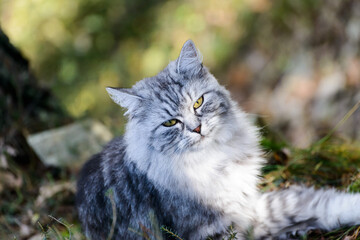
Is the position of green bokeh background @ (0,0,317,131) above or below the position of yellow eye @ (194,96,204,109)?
above

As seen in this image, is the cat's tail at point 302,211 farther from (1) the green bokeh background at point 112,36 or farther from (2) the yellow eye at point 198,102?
(1) the green bokeh background at point 112,36

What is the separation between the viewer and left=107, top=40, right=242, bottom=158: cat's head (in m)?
2.57

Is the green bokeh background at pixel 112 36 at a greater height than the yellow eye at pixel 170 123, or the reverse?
the green bokeh background at pixel 112 36

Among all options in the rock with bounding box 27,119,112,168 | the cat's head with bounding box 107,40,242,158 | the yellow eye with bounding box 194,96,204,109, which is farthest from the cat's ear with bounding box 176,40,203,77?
the rock with bounding box 27,119,112,168

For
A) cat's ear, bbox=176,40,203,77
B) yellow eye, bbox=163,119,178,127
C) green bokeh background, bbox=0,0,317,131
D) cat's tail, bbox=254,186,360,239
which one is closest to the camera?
cat's tail, bbox=254,186,360,239

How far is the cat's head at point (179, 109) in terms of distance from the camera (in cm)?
257

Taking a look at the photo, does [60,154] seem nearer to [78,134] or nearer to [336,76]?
[78,134]

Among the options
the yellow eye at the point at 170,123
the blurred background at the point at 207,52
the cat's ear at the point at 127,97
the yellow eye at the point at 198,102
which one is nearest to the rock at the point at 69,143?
the blurred background at the point at 207,52

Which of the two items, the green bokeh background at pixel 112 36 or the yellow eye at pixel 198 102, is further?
the green bokeh background at pixel 112 36

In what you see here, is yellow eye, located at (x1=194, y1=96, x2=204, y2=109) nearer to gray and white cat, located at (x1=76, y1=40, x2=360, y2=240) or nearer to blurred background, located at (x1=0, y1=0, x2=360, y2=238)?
gray and white cat, located at (x1=76, y1=40, x2=360, y2=240)

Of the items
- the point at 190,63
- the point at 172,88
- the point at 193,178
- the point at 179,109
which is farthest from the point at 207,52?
the point at 193,178

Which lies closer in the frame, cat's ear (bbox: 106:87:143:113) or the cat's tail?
the cat's tail

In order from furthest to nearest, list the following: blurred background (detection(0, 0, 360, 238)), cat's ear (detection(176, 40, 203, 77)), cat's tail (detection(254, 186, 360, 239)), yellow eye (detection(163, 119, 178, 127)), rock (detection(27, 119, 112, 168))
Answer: blurred background (detection(0, 0, 360, 238)) → rock (detection(27, 119, 112, 168)) → cat's ear (detection(176, 40, 203, 77)) → yellow eye (detection(163, 119, 178, 127)) → cat's tail (detection(254, 186, 360, 239))

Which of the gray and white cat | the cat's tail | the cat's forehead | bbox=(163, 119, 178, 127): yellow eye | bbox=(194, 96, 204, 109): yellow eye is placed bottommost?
the cat's tail
